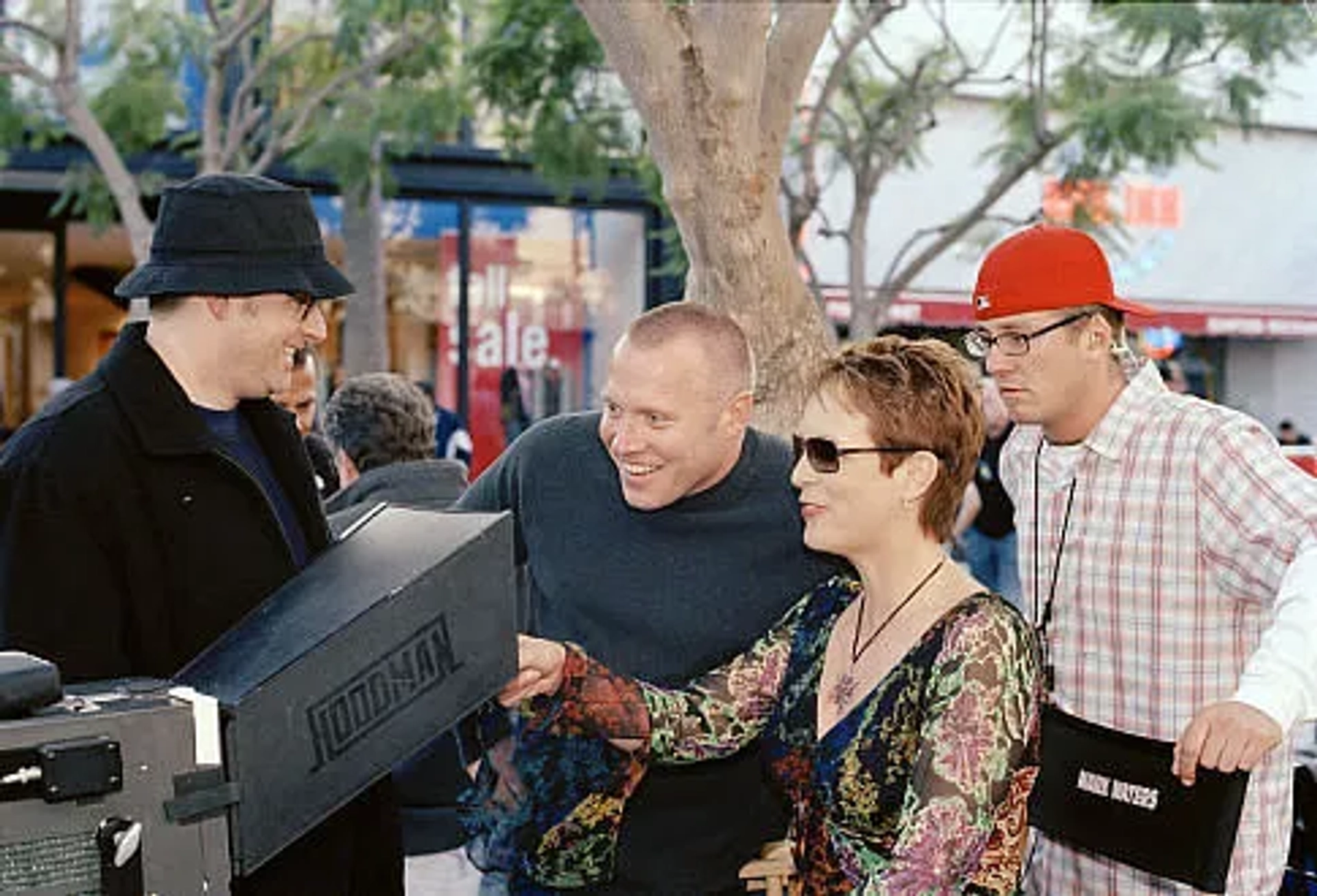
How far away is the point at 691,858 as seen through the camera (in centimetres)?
288

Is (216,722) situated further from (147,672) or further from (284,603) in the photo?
(147,672)

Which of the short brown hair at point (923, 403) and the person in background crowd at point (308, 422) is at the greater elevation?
the short brown hair at point (923, 403)

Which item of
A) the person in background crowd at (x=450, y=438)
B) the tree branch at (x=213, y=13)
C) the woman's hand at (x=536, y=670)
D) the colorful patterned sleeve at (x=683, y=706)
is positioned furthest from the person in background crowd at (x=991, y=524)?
the woman's hand at (x=536, y=670)

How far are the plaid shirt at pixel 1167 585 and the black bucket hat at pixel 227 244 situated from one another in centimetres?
141

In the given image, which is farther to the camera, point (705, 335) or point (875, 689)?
point (705, 335)

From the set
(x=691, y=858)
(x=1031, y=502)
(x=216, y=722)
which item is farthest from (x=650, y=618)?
(x=216, y=722)

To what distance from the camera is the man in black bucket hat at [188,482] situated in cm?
243

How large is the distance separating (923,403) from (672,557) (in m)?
0.64

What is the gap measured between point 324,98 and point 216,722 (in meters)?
11.0

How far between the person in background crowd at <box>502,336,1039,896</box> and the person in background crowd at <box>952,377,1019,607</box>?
22.5 ft

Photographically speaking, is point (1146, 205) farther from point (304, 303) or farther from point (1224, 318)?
point (304, 303)

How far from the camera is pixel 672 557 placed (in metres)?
2.97

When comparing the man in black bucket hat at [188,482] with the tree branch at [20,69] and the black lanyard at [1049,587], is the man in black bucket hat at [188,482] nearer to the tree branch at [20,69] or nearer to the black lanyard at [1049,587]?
the black lanyard at [1049,587]

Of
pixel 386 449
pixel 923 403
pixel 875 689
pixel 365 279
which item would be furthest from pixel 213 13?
pixel 875 689
